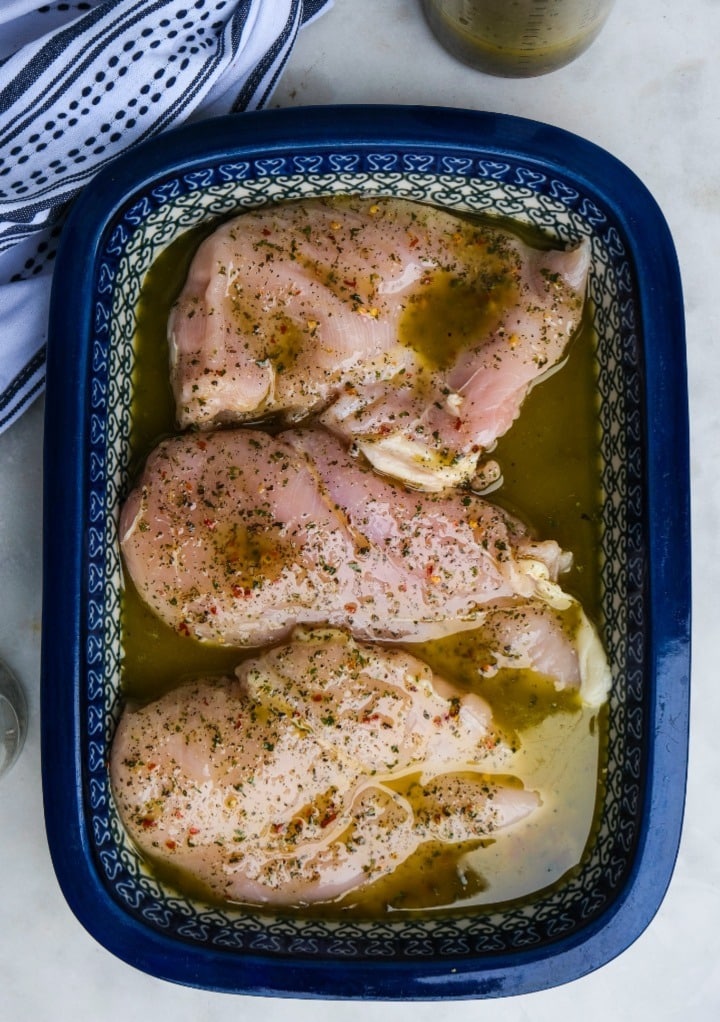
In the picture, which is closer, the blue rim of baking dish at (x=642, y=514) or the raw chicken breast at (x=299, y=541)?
the blue rim of baking dish at (x=642, y=514)

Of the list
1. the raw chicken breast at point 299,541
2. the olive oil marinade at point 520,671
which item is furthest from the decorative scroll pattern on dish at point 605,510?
the raw chicken breast at point 299,541

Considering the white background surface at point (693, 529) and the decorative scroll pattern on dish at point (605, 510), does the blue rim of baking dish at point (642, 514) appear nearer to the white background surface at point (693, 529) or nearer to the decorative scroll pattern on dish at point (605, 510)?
the decorative scroll pattern on dish at point (605, 510)

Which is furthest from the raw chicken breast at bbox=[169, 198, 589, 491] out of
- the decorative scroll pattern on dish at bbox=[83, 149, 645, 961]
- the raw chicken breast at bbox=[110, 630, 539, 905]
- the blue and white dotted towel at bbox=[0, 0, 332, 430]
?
the raw chicken breast at bbox=[110, 630, 539, 905]

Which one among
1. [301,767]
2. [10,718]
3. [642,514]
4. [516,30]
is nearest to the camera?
[516,30]

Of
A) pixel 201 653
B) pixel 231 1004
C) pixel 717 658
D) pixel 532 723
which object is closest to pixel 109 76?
pixel 201 653

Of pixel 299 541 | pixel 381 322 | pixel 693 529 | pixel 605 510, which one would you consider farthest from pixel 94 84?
pixel 693 529

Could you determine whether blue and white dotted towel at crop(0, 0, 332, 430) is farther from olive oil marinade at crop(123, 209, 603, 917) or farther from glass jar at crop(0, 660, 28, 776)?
glass jar at crop(0, 660, 28, 776)

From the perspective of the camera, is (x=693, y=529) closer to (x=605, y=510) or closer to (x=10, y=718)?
(x=605, y=510)
